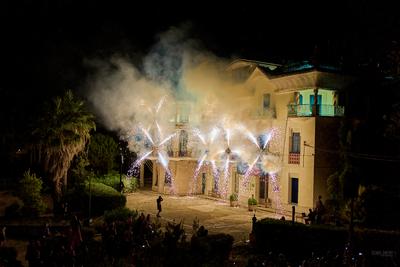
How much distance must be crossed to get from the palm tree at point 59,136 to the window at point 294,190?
47.9 feet

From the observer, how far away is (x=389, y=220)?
24859 millimetres

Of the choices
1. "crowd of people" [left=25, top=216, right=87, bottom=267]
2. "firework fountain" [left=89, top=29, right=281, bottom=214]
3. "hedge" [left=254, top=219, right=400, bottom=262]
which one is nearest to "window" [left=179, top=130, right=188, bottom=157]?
"firework fountain" [left=89, top=29, right=281, bottom=214]

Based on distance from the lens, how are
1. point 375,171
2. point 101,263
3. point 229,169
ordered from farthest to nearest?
point 229,169
point 375,171
point 101,263

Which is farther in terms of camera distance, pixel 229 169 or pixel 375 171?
pixel 229 169

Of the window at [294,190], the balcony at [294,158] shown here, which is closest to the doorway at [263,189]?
the window at [294,190]

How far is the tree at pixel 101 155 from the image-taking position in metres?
42.7

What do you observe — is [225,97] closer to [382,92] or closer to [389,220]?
[382,92]

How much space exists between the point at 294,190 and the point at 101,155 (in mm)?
18944

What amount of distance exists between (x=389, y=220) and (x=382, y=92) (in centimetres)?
985

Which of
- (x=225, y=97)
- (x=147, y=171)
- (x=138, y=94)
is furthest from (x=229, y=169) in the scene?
(x=147, y=171)

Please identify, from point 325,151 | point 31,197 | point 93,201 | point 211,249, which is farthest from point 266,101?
point 211,249

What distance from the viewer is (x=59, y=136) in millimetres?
30719

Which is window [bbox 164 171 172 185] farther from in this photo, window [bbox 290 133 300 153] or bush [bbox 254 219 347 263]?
bush [bbox 254 219 347 263]

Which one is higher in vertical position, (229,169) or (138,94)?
(138,94)
